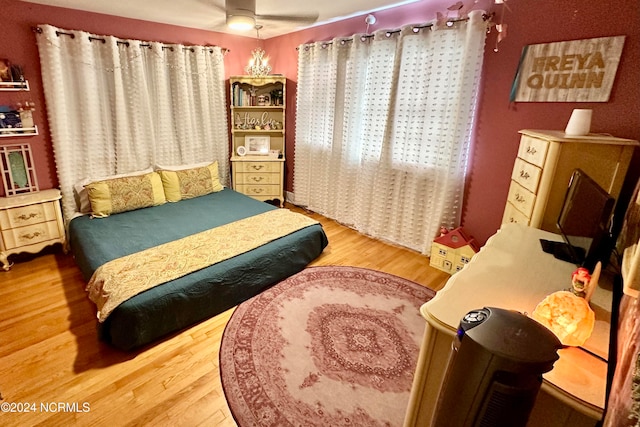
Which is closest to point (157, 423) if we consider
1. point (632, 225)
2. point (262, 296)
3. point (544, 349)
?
point (262, 296)

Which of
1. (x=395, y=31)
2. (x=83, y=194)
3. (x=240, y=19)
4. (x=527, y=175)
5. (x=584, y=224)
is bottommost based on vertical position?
(x=83, y=194)

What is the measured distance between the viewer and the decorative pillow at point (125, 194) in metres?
3.08

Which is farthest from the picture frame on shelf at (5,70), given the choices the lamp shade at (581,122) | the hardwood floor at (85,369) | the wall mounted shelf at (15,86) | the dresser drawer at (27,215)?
the lamp shade at (581,122)

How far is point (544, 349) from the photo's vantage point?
2.34 ft

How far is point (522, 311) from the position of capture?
1129mm

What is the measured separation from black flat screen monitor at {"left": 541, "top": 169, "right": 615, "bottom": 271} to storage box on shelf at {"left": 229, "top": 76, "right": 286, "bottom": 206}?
335 cm

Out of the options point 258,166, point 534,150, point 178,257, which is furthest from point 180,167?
point 534,150

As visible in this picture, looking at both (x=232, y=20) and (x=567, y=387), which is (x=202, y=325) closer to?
(x=567, y=387)

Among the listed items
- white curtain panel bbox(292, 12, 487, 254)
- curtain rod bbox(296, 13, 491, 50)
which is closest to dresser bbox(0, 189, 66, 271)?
white curtain panel bbox(292, 12, 487, 254)

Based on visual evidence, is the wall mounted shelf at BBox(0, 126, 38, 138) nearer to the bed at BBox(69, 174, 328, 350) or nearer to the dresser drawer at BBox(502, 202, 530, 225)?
the bed at BBox(69, 174, 328, 350)

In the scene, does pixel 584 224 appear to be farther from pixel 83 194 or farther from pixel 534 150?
pixel 83 194

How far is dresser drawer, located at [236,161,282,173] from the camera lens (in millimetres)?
4293

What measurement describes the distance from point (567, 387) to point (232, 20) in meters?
3.01

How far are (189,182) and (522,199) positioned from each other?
331cm
